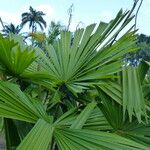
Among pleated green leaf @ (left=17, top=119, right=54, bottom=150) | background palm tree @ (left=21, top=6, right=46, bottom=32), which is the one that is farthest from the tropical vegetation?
background palm tree @ (left=21, top=6, right=46, bottom=32)

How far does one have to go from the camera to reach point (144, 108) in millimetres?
1839

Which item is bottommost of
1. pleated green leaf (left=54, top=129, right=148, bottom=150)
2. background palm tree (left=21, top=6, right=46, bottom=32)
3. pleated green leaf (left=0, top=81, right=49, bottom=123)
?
pleated green leaf (left=54, top=129, right=148, bottom=150)

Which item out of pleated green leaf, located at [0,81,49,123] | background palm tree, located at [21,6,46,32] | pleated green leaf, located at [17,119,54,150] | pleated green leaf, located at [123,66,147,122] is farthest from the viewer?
background palm tree, located at [21,6,46,32]

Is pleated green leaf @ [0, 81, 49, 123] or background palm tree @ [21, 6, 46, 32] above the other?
background palm tree @ [21, 6, 46, 32]

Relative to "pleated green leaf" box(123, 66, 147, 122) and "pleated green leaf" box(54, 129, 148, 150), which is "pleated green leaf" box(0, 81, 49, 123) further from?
"pleated green leaf" box(123, 66, 147, 122)

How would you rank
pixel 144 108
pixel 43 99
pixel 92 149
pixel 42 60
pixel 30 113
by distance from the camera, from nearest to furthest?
pixel 92 149
pixel 30 113
pixel 144 108
pixel 43 99
pixel 42 60

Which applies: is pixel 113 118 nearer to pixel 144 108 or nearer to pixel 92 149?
pixel 144 108

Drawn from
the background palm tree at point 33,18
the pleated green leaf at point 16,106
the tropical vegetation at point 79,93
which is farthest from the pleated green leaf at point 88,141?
the background palm tree at point 33,18

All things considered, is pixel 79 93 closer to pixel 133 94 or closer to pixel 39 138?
pixel 133 94

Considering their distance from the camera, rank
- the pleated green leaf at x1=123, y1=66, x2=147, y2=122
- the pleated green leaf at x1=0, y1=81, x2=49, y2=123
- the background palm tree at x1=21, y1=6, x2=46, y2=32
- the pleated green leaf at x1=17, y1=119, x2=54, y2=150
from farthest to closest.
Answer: the background palm tree at x1=21, y1=6, x2=46, y2=32, the pleated green leaf at x1=123, y1=66, x2=147, y2=122, the pleated green leaf at x1=0, y1=81, x2=49, y2=123, the pleated green leaf at x1=17, y1=119, x2=54, y2=150

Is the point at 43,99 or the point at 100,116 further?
the point at 43,99

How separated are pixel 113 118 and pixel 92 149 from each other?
402mm

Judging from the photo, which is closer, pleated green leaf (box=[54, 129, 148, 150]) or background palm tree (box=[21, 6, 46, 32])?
pleated green leaf (box=[54, 129, 148, 150])

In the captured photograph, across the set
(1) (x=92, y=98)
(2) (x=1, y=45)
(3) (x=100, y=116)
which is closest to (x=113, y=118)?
(3) (x=100, y=116)
